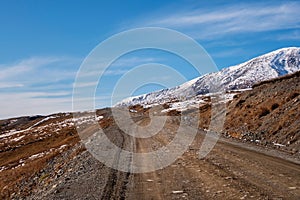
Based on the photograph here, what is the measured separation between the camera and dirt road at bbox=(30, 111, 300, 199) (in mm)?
12078

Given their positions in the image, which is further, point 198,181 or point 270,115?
point 270,115

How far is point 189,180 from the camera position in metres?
14.5

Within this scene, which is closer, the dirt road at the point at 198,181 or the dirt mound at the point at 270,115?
the dirt road at the point at 198,181

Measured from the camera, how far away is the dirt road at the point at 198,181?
12.1 meters

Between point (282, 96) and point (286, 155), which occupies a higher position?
point (282, 96)

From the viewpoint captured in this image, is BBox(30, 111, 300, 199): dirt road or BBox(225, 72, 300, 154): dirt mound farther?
BBox(225, 72, 300, 154): dirt mound

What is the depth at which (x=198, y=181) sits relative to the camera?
14133 mm

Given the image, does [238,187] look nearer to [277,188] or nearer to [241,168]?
[277,188]

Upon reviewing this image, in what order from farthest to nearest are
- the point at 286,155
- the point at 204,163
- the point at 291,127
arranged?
the point at 291,127, the point at 286,155, the point at 204,163

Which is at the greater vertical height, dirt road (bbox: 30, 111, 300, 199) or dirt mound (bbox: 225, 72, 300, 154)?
dirt mound (bbox: 225, 72, 300, 154)

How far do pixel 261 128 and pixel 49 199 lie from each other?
23.3 meters

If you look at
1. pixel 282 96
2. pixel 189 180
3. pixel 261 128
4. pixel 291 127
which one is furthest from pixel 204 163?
pixel 282 96

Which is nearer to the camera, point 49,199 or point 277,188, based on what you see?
point 277,188

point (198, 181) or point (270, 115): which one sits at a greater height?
point (270, 115)
